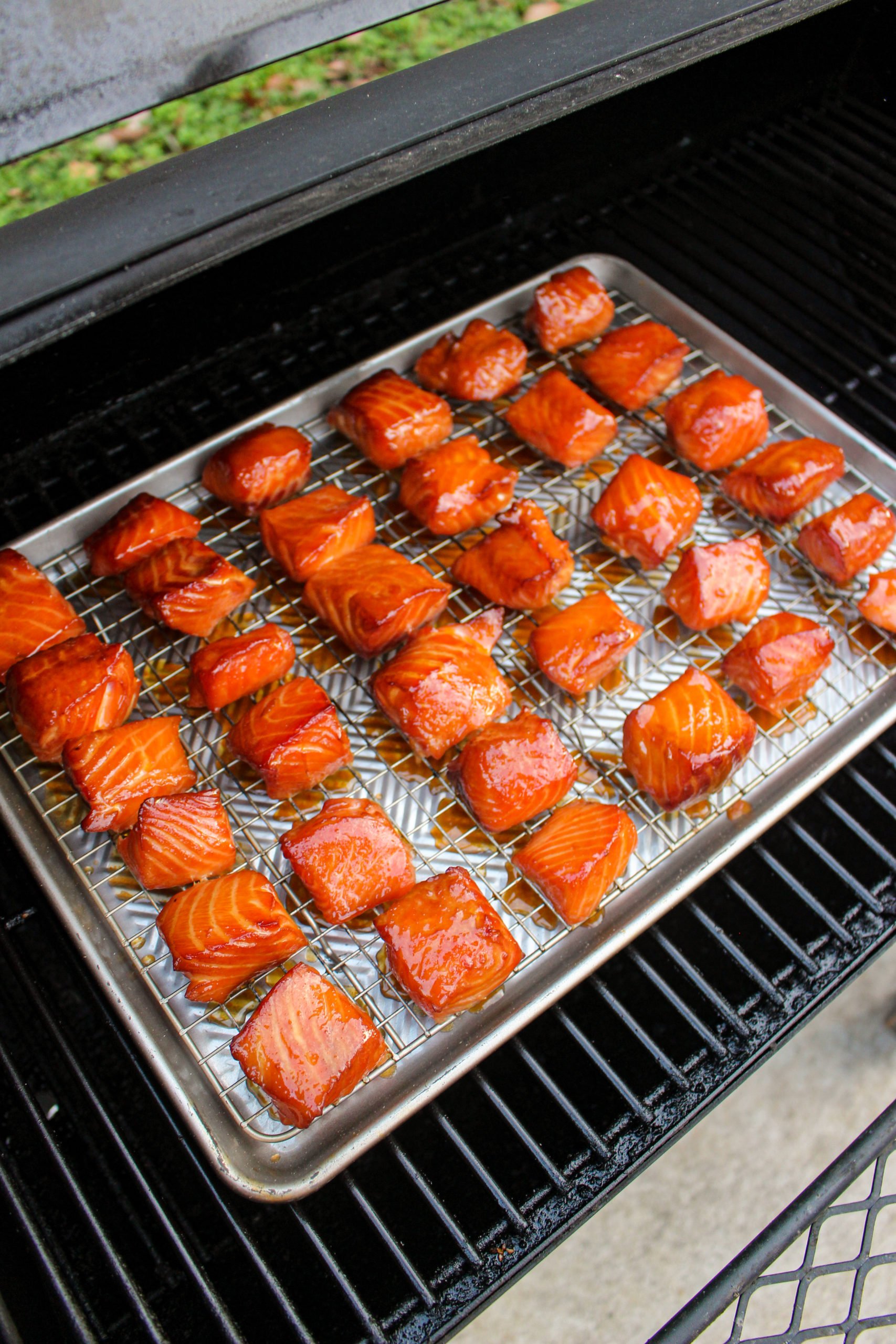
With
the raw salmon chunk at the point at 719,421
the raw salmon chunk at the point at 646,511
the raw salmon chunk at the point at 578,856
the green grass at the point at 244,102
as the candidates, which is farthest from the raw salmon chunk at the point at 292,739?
the green grass at the point at 244,102

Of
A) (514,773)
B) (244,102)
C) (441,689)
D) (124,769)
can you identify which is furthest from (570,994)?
(244,102)

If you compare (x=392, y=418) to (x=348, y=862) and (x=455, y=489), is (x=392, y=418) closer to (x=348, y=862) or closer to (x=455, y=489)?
(x=455, y=489)

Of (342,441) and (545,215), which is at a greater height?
(545,215)

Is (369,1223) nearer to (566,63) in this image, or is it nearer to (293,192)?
(293,192)

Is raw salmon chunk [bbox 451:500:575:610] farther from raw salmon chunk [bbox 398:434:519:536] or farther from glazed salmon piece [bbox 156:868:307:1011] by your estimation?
glazed salmon piece [bbox 156:868:307:1011]

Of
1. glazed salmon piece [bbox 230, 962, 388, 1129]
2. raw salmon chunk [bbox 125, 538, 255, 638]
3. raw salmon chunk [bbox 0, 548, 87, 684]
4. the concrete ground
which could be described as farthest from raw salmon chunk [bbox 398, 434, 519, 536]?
the concrete ground

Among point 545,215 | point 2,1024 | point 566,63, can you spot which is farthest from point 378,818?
point 545,215
